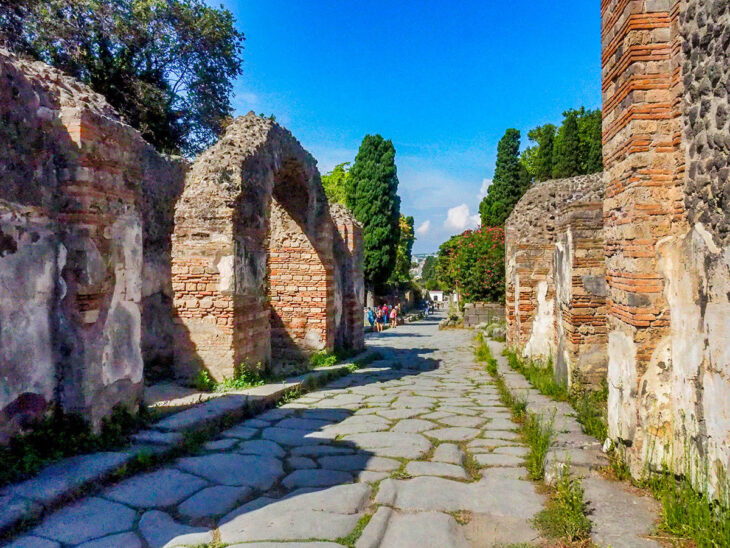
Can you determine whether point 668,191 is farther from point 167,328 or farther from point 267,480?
point 167,328

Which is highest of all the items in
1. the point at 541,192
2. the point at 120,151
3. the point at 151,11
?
the point at 151,11

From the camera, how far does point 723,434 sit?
248cm

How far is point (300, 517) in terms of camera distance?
2973mm

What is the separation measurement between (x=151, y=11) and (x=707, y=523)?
1805 cm

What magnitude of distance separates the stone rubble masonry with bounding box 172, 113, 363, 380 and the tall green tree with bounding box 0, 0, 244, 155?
23.6 feet

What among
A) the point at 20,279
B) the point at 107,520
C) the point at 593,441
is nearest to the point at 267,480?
the point at 107,520

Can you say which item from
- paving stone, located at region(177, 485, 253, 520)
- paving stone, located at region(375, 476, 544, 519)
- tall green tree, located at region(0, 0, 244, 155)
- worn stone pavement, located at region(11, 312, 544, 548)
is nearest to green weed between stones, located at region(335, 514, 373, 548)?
worn stone pavement, located at region(11, 312, 544, 548)

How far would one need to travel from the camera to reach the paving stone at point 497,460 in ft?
13.1

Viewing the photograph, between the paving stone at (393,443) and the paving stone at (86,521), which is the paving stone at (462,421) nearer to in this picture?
the paving stone at (393,443)

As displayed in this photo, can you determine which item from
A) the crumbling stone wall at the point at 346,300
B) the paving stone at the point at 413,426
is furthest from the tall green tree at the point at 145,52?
the paving stone at the point at 413,426

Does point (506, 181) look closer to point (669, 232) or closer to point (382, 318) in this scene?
point (382, 318)

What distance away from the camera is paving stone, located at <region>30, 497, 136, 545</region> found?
270cm

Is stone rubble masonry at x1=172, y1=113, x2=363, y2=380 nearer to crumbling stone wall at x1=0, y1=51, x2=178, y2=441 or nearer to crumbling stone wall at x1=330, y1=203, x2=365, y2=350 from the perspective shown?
crumbling stone wall at x1=330, y1=203, x2=365, y2=350

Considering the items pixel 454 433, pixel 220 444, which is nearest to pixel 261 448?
pixel 220 444
